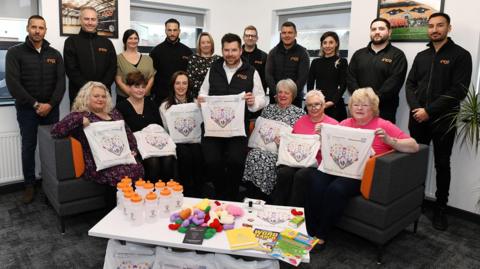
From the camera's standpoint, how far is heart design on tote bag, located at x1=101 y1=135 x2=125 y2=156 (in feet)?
9.18

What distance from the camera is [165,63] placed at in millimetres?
3967

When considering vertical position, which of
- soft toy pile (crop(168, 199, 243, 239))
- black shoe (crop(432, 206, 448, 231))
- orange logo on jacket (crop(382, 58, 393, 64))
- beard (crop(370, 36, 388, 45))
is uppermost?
beard (crop(370, 36, 388, 45))

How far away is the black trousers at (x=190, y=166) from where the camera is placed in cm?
332

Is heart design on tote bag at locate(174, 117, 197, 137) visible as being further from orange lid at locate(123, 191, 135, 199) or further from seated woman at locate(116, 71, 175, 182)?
orange lid at locate(123, 191, 135, 199)

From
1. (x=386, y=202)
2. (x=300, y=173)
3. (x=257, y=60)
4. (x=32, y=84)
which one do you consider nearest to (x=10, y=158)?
(x=32, y=84)

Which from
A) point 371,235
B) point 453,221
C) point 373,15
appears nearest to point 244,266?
point 371,235

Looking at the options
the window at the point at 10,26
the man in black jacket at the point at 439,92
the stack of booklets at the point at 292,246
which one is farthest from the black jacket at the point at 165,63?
the stack of booklets at the point at 292,246

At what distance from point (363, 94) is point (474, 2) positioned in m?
1.40

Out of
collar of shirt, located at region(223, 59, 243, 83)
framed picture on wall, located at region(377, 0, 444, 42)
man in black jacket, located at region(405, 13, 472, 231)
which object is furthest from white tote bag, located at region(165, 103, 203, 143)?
framed picture on wall, located at region(377, 0, 444, 42)

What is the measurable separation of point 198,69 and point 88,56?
1028 millimetres

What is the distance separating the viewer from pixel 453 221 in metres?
3.32

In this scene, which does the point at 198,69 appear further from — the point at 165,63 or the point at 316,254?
the point at 316,254

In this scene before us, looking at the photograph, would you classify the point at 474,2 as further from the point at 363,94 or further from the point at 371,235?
the point at 371,235

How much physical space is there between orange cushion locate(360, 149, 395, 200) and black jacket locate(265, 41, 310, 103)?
4.75 feet
